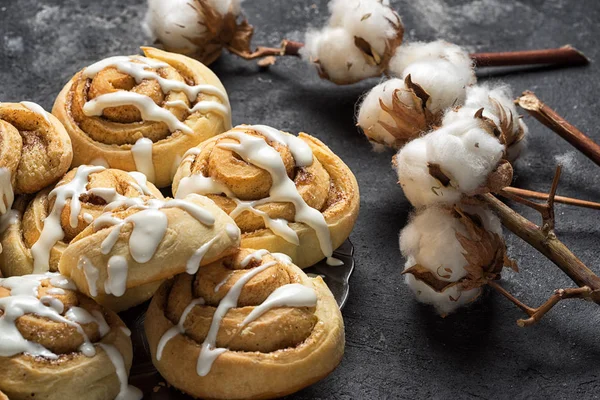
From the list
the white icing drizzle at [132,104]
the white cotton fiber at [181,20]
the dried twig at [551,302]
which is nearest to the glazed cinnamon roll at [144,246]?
the white icing drizzle at [132,104]

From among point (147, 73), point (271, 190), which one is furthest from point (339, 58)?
point (271, 190)

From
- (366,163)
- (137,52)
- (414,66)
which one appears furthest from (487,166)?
(137,52)

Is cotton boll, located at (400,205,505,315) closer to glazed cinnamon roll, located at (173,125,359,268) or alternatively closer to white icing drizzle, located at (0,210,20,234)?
glazed cinnamon roll, located at (173,125,359,268)

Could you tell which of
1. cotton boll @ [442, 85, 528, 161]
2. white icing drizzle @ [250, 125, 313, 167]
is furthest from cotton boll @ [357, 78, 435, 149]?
white icing drizzle @ [250, 125, 313, 167]

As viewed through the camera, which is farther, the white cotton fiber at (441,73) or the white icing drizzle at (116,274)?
the white cotton fiber at (441,73)

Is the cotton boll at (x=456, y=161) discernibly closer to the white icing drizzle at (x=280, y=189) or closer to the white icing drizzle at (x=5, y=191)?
the white icing drizzle at (x=280, y=189)

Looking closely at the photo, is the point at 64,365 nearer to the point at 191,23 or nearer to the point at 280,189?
the point at 280,189
